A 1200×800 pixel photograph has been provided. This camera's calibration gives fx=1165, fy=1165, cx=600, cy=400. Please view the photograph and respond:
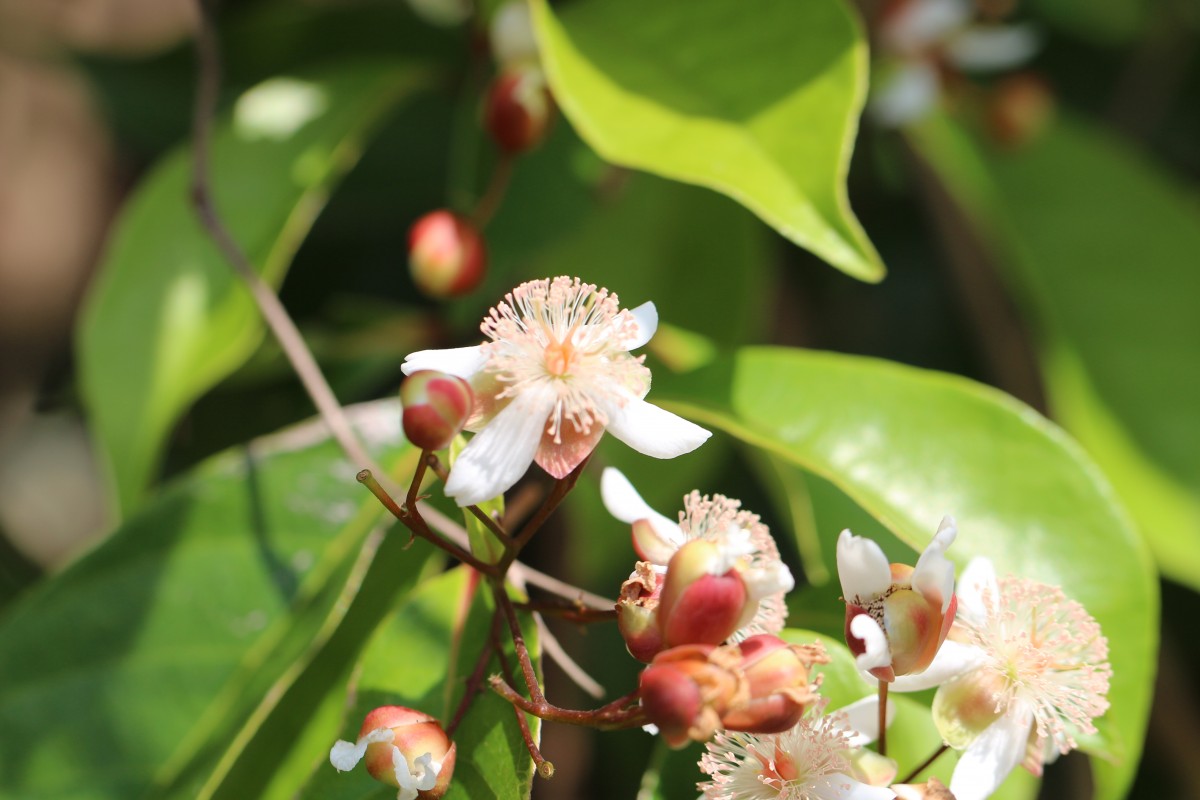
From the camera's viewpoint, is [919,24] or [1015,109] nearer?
[919,24]

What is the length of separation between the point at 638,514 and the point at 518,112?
17.8 inches

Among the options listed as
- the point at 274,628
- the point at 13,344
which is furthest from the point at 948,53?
the point at 13,344

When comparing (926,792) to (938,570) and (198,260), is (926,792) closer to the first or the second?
(938,570)

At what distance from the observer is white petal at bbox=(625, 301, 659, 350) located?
25.3 inches

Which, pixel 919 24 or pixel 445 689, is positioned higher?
pixel 919 24

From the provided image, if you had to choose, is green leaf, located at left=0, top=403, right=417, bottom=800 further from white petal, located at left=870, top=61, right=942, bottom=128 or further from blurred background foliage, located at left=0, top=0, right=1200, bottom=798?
white petal, located at left=870, top=61, right=942, bottom=128

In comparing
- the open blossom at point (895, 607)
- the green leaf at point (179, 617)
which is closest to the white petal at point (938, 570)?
the open blossom at point (895, 607)

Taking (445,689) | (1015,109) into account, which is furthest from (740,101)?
(1015,109)

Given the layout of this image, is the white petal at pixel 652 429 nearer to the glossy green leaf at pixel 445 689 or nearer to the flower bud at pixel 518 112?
the glossy green leaf at pixel 445 689

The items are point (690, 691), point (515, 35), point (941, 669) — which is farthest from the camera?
point (515, 35)

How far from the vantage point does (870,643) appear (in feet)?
1.83

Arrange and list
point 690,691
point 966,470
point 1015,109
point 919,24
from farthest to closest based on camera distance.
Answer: point 1015,109 < point 919,24 < point 966,470 < point 690,691

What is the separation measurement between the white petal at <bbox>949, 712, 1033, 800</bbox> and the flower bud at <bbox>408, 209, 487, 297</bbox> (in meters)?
0.53

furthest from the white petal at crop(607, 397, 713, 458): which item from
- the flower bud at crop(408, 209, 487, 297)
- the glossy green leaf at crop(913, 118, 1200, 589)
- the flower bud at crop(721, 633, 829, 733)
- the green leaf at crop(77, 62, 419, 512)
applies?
the glossy green leaf at crop(913, 118, 1200, 589)
